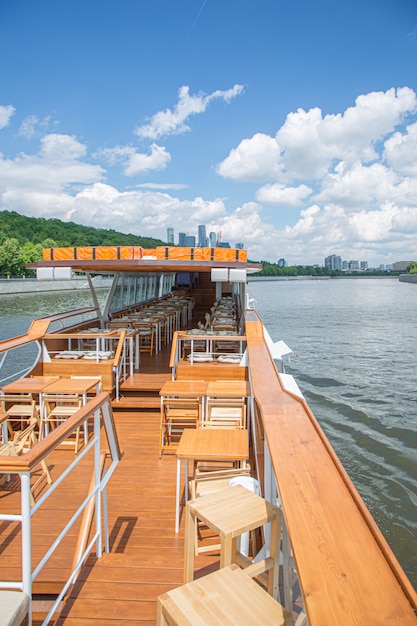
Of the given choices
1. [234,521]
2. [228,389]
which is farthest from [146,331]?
[234,521]

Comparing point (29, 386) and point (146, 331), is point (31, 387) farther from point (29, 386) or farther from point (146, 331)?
point (146, 331)

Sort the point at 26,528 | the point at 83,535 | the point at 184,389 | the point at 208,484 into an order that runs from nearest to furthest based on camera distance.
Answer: the point at 26,528, the point at 83,535, the point at 208,484, the point at 184,389

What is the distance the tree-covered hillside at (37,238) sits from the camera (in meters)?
74.5

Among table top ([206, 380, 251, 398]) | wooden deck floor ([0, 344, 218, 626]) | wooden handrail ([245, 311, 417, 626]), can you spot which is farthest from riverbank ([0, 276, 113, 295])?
wooden handrail ([245, 311, 417, 626])

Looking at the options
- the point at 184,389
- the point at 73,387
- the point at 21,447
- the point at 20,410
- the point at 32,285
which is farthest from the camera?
the point at 32,285

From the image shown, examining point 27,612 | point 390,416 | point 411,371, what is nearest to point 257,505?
point 27,612

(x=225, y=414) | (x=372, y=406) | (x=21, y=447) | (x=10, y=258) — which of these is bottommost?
(x=372, y=406)

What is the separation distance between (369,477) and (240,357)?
3.55 m

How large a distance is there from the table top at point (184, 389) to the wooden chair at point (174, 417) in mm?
137

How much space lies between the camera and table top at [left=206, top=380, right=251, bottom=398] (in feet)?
17.2

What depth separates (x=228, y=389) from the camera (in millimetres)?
5465

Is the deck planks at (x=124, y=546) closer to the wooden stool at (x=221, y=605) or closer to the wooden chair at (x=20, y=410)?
the wooden chair at (x=20, y=410)

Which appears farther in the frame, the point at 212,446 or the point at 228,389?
the point at 228,389

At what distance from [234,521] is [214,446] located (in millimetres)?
1764
